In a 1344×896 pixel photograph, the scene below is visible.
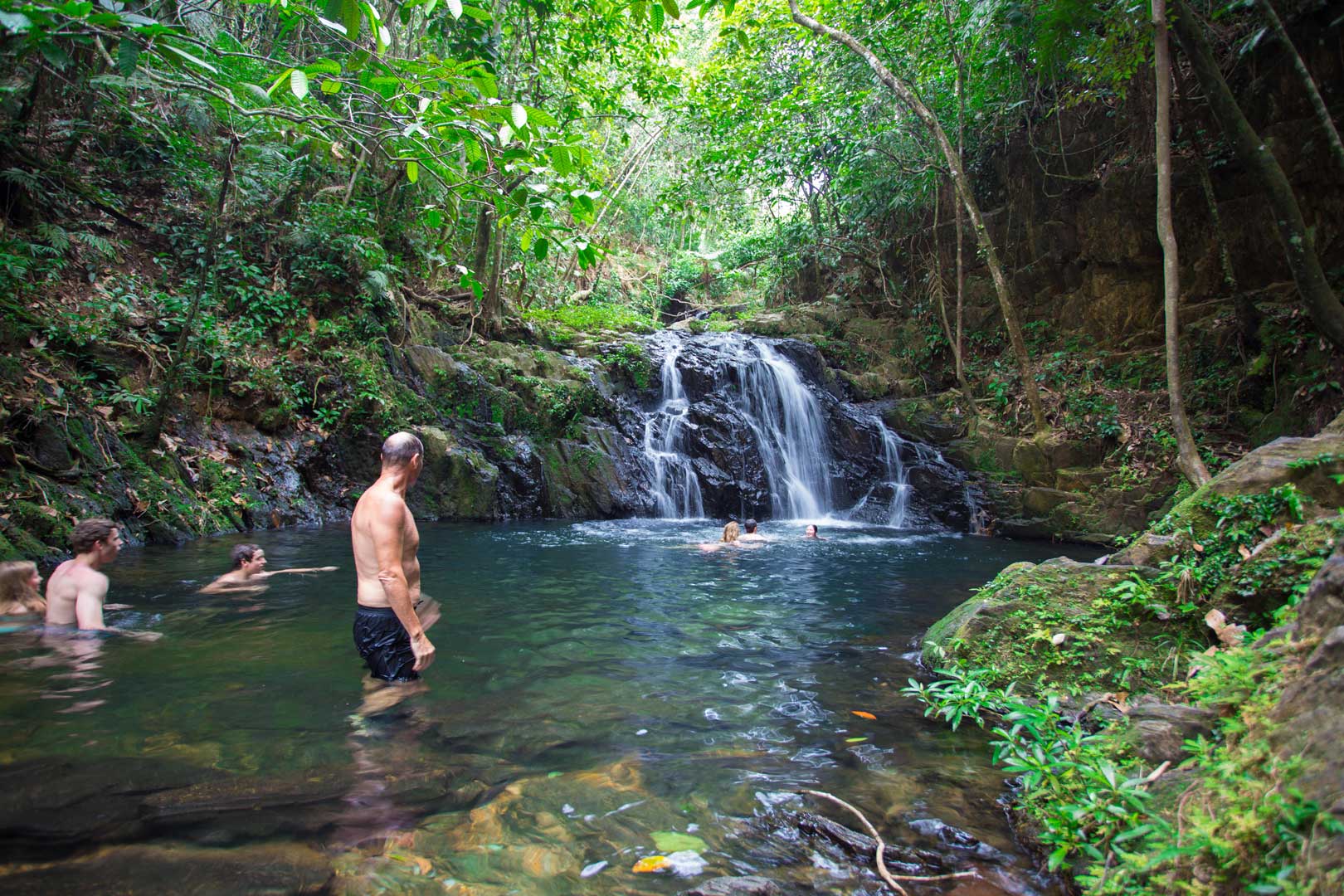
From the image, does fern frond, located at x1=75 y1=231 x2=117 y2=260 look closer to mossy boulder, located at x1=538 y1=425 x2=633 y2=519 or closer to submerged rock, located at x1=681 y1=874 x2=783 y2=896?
mossy boulder, located at x1=538 y1=425 x2=633 y2=519

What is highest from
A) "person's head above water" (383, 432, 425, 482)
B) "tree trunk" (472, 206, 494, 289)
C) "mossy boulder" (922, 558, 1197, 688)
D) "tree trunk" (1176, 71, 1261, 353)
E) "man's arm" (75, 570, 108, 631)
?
"tree trunk" (472, 206, 494, 289)

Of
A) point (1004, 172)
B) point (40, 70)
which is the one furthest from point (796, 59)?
point (40, 70)

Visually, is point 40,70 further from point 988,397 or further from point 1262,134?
point 1262,134

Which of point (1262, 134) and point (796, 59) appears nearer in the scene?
point (1262, 134)

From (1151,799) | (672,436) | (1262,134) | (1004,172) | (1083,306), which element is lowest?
(1151,799)

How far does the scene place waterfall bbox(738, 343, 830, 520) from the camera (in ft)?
47.2

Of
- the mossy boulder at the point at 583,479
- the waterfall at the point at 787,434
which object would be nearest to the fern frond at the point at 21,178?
the mossy boulder at the point at 583,479

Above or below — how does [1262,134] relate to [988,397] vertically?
above

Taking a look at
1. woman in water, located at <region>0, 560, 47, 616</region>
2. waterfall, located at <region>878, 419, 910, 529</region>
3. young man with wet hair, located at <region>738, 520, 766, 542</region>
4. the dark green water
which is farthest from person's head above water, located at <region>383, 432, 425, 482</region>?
waterfall, located at <region>878, 419, 910, 529</region>

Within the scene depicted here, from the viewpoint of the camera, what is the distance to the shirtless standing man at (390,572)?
12.4 feet

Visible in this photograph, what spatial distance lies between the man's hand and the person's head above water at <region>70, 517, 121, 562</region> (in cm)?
268

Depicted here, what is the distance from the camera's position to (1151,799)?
2.12 metres

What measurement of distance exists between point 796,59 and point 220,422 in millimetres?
14740

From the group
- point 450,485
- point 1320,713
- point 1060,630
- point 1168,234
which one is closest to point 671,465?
point 450,485
